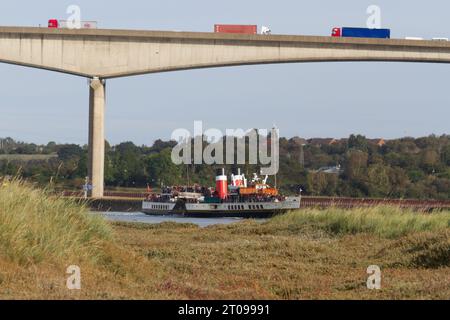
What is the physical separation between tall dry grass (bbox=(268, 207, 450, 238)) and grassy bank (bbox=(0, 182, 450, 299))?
302cm

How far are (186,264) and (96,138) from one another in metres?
42.4

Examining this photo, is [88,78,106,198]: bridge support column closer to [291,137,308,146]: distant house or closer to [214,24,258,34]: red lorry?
[214,24,258,34]: red lorry

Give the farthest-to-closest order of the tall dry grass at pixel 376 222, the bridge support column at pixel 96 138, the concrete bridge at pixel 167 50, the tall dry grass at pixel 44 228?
the bridge support column at pixel 96 138 → the concrete bridge at pixel 167 50 → the tall dry grass at pixel 376 222 → the tall dry grass at pixel 44 228

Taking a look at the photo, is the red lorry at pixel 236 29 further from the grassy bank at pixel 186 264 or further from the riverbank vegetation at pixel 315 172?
the grassy bank at pixel 186 264

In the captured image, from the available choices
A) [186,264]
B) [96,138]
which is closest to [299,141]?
[96,138]

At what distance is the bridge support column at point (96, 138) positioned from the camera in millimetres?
58344

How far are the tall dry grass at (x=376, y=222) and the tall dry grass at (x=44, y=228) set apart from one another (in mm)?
10349

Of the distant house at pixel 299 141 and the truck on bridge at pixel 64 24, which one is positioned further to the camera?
the distant house at pixel 299 141

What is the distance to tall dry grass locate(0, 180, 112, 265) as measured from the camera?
12.8 meters

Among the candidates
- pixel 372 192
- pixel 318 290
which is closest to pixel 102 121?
pixel 372 192
